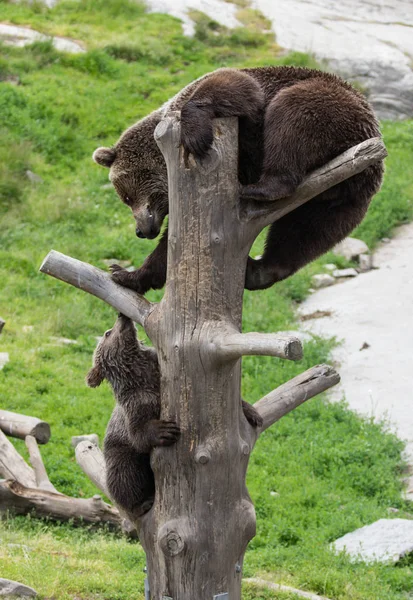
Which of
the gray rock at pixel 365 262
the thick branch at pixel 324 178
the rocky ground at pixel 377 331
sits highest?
the thick branch at pixel 324 178

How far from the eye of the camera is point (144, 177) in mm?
5199

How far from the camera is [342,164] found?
165 inches

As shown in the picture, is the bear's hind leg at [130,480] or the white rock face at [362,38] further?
the white rock face at [362,38]

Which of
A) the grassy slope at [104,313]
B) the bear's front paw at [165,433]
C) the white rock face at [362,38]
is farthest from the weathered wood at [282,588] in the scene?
the white rock face at [362,38]

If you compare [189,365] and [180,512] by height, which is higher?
[189,365]

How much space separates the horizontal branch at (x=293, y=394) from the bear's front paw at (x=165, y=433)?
735 mm

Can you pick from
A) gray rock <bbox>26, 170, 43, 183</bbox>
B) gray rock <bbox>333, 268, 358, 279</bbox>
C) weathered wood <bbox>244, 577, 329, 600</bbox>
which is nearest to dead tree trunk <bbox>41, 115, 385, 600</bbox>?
weathered wood <bbox>244, 577, 329, 600</bbox>

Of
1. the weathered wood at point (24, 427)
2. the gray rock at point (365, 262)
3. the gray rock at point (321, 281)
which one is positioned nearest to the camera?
the weathered wood at point (24, 427)

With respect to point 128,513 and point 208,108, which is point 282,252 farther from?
point 128,513

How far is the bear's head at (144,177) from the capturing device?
5109mm

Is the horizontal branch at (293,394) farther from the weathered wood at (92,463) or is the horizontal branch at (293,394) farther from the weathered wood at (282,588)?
the weathered wood at (282,588)

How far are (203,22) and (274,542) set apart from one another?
1505 cm

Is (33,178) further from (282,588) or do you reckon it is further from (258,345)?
(258,345)

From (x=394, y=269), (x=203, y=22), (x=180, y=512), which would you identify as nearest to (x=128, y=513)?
(x=180, y=512)
